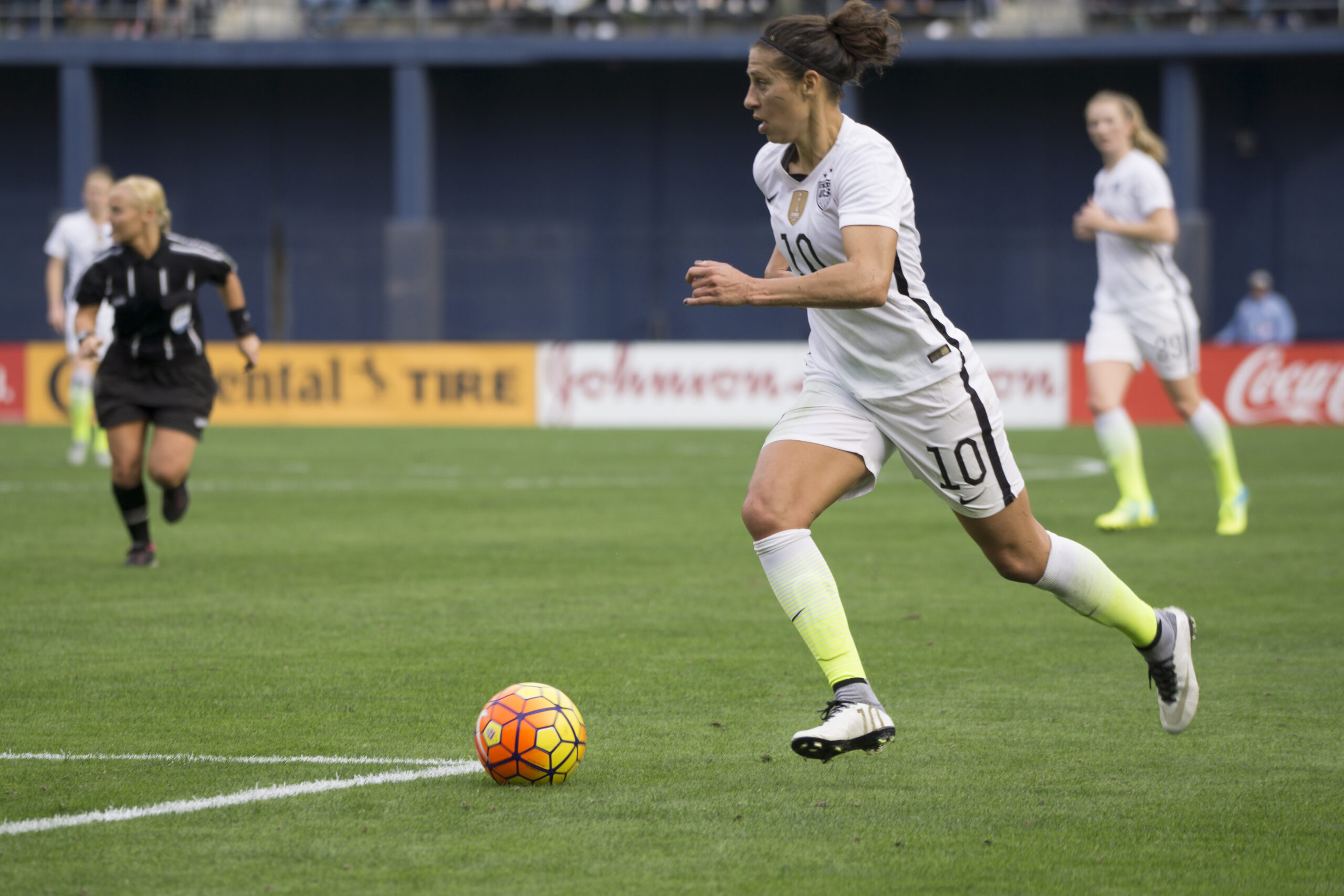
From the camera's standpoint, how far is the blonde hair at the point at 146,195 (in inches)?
350

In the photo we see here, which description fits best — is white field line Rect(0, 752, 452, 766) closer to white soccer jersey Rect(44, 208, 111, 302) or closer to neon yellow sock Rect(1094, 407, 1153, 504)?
neon yellow sock Rect(1094, 407, 1153, 504)

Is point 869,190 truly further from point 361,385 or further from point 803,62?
point 361,385

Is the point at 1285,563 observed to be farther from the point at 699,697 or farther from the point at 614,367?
the point at 614,367

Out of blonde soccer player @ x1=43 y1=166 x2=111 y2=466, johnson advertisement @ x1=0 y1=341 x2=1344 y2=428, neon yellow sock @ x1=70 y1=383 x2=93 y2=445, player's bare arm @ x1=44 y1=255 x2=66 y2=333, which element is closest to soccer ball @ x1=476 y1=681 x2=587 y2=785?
blonde soccer player @ x1=43 y1=166 x2=111 y2=466

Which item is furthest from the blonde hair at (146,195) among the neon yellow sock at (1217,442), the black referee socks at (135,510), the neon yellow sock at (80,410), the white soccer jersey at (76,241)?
the neon yellow sock at (80,410)

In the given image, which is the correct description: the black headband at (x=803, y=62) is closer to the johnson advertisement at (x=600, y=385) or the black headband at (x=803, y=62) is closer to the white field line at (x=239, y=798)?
the white field line at (x=239, y=798)

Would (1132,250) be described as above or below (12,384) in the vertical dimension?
above

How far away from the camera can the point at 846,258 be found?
4.86 meters

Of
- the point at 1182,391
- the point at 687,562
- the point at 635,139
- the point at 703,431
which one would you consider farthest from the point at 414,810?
the point at 635,139

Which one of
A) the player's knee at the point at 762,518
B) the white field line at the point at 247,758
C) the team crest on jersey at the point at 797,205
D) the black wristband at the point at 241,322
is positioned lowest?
the white field line at the point at 247,758

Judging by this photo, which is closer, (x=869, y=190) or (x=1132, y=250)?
(x=869, y=190)

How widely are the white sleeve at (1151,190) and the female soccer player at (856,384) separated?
5800 millimetres

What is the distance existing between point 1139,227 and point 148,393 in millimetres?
5855

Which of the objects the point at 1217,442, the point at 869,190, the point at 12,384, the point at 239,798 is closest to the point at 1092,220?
the point at 1217,442
